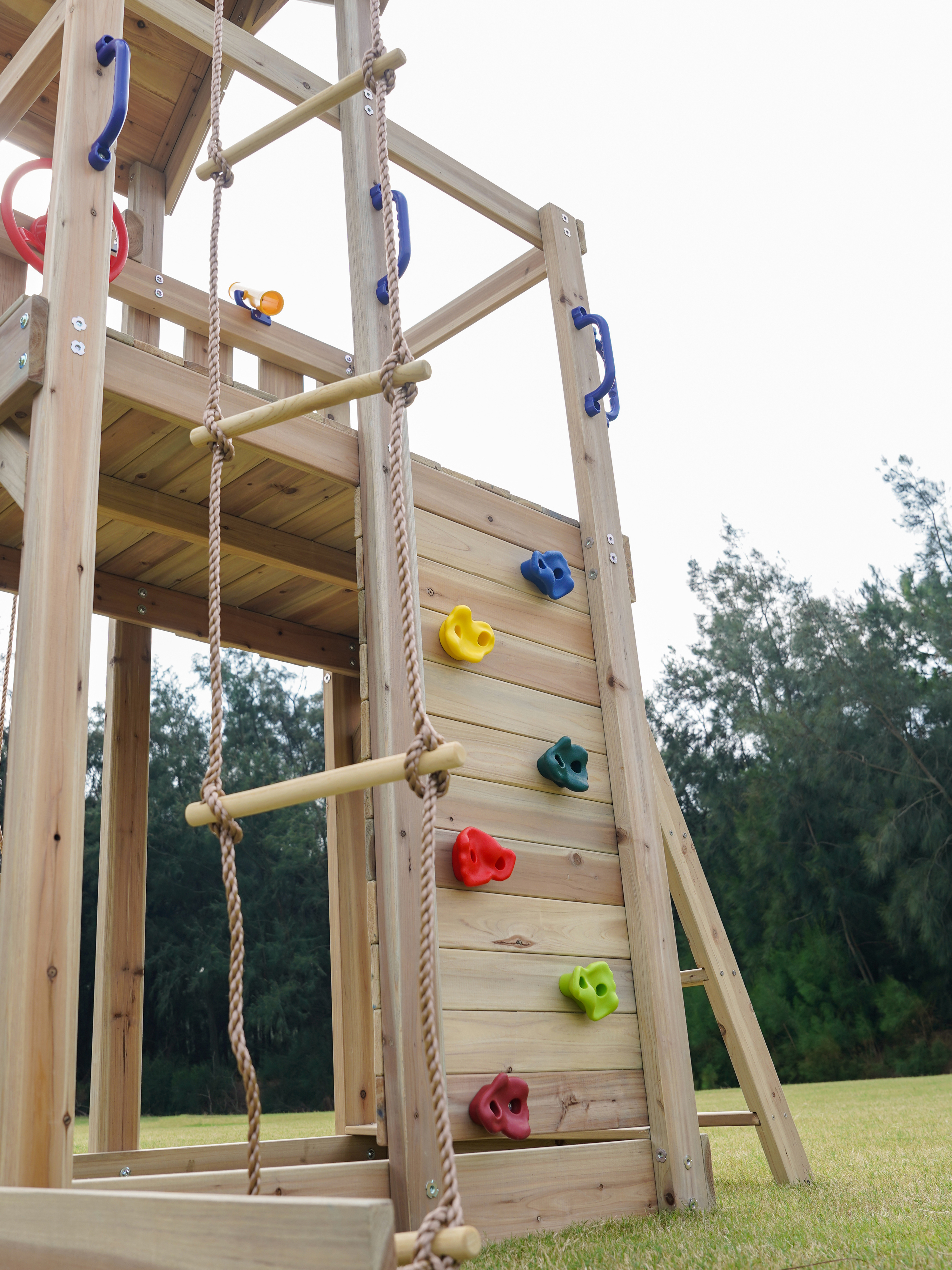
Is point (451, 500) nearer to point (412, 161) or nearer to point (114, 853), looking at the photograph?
point (412, 161)

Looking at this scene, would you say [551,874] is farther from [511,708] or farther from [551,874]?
[511,708]

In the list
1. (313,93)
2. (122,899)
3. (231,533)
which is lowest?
(122,899)

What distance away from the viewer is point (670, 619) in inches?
875

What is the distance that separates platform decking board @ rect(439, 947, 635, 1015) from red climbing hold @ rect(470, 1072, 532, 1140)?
0.18 meters

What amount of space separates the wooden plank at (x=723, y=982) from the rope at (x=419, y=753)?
190 cm

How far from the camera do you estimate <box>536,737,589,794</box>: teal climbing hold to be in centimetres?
299

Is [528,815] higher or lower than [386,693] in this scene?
lower

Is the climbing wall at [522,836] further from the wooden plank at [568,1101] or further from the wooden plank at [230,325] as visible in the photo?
the wooden plank at [230,325]

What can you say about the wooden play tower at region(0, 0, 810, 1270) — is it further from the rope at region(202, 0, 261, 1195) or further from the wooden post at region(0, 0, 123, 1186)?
the rope at region(202, 0, 261, 1195)

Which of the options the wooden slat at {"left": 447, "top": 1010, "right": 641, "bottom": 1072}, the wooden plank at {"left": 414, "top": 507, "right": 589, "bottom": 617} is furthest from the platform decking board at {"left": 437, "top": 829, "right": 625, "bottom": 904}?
the wooden plank at {"left": 414, "top": 507, "right": 589, "bottom": 617}

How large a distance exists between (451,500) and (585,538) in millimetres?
592

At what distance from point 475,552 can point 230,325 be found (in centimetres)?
139

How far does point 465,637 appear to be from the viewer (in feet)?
9.61

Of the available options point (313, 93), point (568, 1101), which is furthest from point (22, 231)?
point (568, 1101)
